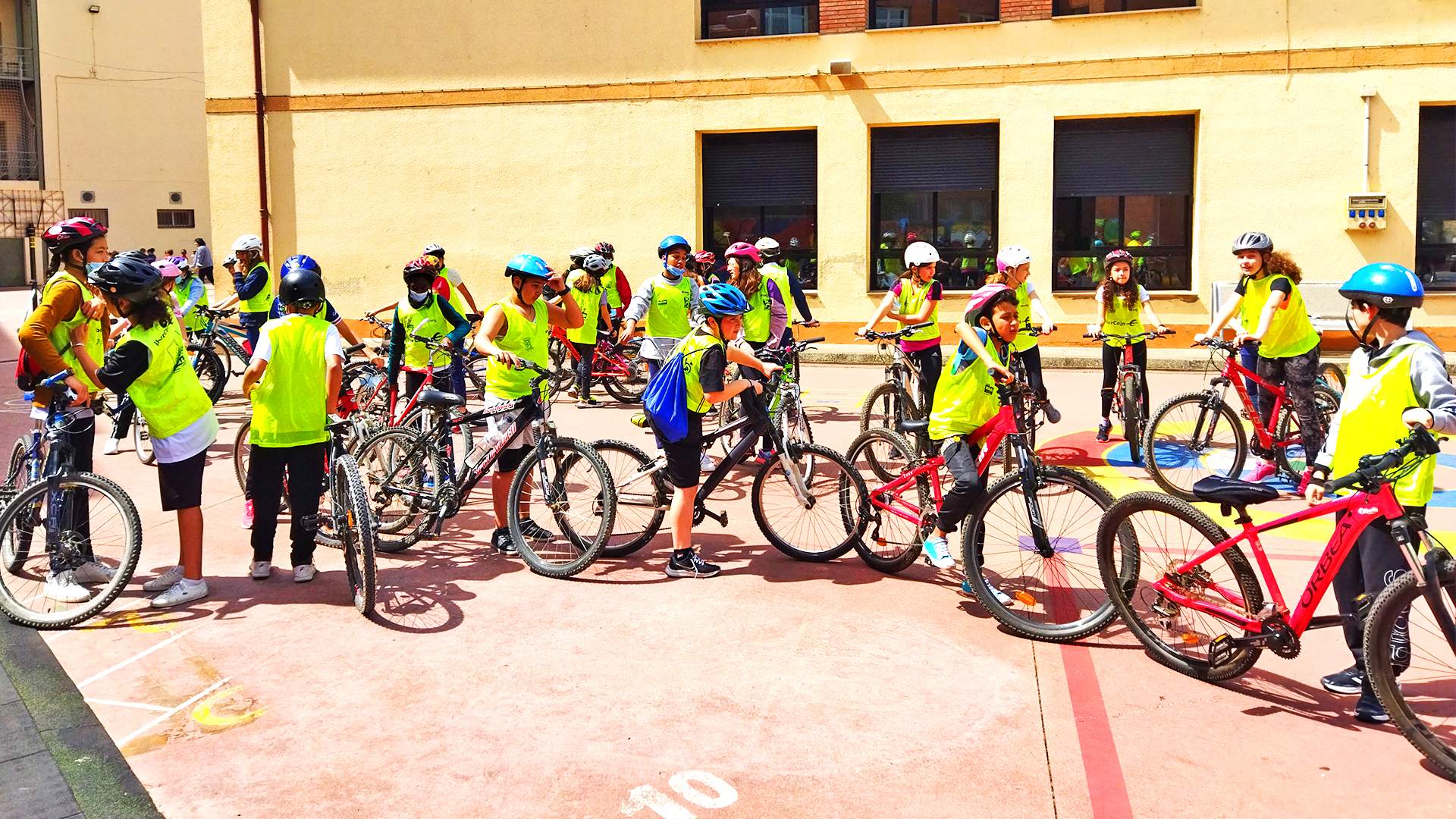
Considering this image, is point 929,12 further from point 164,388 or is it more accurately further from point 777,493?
point 164,388

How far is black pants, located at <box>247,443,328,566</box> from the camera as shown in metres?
6.68

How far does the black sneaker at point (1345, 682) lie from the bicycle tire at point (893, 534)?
82.8 inches

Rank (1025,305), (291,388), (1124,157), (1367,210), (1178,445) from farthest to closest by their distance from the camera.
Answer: (1124,157), (1367,210), (1025,305), (1178,445), (291,388)

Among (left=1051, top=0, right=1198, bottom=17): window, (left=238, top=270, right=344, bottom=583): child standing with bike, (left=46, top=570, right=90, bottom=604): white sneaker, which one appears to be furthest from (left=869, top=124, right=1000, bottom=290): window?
(left=46, top=570, right=90, bottom=604): white sneaker

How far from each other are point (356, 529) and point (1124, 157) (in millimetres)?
15322

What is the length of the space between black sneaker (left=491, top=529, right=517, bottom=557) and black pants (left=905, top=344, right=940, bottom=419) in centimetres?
390

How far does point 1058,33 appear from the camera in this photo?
1856 centimetres

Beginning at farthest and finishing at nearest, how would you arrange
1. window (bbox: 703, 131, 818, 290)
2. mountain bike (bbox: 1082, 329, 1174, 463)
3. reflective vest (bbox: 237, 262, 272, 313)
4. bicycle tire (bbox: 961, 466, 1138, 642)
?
window (bbox: 703, 131, 818, 290) < reflective vest (bbox: 237, 262, 272, 313) < mountain bike (bbox: 1082, 329, 1174, 463) < bicycle tire (bbox: 961, 466, 1138, 642)

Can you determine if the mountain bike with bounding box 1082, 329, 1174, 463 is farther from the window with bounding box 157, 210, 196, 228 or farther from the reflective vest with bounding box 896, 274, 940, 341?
the window with bounding box 157, 210, 196, 228

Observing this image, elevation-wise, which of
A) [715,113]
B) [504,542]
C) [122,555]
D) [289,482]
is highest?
[715,113]

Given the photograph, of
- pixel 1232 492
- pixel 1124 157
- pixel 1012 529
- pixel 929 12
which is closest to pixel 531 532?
pixel 1012 529

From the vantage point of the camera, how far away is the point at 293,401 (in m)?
6.56

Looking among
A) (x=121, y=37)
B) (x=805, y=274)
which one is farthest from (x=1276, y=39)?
(x=121, y=37)

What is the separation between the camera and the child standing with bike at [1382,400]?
15.3ft
